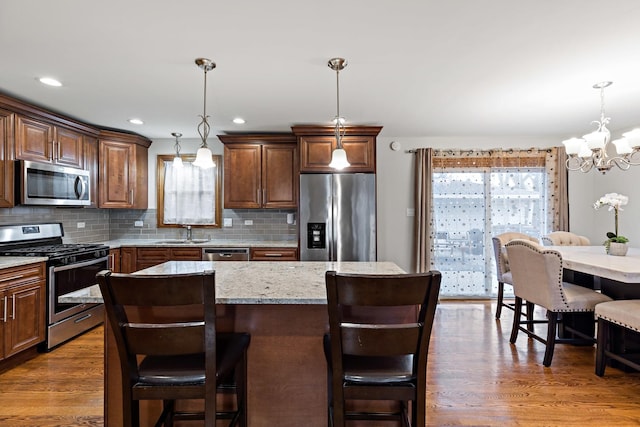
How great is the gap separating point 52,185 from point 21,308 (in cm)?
129

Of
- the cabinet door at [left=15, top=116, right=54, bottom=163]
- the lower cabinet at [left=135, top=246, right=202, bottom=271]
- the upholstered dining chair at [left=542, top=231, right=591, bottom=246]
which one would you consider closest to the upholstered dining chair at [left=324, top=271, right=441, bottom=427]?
the lower cabinet at [left=135, top=246, right=202, bottom=271]

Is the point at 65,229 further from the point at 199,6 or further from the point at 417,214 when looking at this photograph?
the point at 417,214

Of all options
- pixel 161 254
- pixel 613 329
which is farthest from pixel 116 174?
pixel 613 329

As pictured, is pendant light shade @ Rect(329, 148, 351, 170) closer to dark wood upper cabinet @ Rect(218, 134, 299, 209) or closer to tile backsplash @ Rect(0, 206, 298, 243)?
dark wood upper cabinet @ Rect(218, 134, 299, 209)

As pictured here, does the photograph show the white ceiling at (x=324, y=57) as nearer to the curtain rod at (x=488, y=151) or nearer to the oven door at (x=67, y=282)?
the curtain rod at (x=488, y=151)

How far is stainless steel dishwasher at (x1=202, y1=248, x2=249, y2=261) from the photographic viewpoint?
13.4 ft

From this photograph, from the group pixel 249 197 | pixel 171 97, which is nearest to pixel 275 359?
pixel 171 97

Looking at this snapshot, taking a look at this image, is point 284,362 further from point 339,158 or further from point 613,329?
point 613,329

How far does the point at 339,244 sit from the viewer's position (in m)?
3.90

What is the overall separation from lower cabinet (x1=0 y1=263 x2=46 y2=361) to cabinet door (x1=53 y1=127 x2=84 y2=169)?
1.26 m

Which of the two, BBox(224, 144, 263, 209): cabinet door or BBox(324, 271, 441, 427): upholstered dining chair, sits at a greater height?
BBox(224, 144, 263, 209): cabinet door

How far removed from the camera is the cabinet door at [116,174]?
4137mm

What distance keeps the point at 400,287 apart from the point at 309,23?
1.57 metres

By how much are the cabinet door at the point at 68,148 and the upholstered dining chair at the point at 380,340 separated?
12.3 feet
